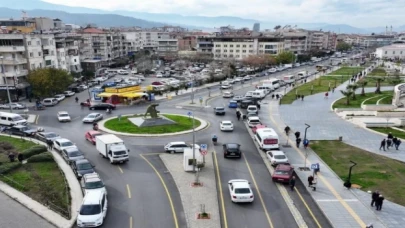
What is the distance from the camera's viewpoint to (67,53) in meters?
82.4

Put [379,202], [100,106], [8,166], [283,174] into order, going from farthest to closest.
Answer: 1. [100,106]
2. [8,166]
3. [283,174]
4. [379,202]

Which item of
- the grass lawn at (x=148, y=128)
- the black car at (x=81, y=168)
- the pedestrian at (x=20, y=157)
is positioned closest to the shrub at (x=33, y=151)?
the pedestrian at (x=20, y=157)

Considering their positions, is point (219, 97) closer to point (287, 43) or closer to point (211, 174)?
point (211, 174)

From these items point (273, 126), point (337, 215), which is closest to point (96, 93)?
point (273, 126)

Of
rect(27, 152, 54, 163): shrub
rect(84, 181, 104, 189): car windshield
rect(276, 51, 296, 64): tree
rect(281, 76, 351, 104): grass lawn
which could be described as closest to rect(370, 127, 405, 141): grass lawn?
rect(281, 76, 351, 104): grass lawn

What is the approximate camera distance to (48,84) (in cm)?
5931

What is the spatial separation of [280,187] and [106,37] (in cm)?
10265

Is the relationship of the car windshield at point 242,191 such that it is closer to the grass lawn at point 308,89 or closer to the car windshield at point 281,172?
the car windshield at point 281,172

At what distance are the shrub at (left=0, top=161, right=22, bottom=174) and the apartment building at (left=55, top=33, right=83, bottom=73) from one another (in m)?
50.9

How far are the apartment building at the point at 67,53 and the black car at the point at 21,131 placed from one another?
38315 mm

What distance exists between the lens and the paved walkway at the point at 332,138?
21250 mm

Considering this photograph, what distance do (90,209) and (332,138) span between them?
26822 mm

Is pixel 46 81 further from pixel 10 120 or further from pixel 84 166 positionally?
pixel 84 166

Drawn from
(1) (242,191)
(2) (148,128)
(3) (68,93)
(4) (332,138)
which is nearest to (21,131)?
(2) (148,128)
